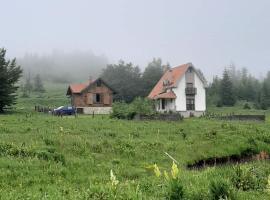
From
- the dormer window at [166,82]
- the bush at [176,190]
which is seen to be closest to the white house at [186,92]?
the dormer window at [166,82]

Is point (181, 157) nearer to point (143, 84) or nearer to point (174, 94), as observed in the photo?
point (174, 94)

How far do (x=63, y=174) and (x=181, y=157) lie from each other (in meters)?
9.67

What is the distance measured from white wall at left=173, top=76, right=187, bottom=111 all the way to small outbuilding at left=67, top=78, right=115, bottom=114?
36.6 ft

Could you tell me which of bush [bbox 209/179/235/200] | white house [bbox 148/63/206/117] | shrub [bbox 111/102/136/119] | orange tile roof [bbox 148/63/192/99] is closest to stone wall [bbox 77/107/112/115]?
orange tile roof [bbox 148/63/192/99]

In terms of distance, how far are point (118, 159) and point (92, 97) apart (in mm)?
52924

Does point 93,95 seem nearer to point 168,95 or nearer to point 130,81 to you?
point 168,95

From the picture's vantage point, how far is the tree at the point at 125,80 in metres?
108

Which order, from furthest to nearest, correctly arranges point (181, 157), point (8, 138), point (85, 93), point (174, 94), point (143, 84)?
1. point (143, 84)
2. point (85, 93)
3. point (174, 94)
4. point (181, 157)
5. point (8, 138)

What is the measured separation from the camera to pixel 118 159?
23344 millimetres

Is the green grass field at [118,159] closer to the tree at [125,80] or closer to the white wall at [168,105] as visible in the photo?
the white wall at [168,105]

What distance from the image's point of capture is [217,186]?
11477 millimetres

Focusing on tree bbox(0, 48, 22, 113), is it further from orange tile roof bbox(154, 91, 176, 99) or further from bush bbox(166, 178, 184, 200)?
bush bbox(166, 178, 184, 200)

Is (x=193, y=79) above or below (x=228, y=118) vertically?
above

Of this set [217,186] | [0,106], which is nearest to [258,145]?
[217,186]
